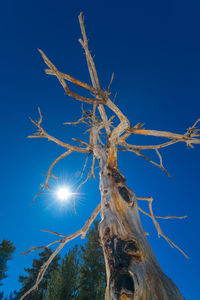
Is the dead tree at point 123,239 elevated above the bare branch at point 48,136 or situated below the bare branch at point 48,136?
below

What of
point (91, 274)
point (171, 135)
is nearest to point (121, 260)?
point (171, 135)

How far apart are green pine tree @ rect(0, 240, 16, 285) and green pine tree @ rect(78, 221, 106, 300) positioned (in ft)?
41.1

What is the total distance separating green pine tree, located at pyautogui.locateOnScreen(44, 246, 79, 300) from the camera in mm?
6391

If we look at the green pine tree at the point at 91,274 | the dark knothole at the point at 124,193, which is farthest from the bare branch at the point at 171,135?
the green pine tree at the point at 91,274

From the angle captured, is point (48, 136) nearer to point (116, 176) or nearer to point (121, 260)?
point (116, 176)

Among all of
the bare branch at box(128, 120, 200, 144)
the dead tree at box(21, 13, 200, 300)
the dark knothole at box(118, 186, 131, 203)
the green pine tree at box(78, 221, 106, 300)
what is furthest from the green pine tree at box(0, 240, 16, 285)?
the bare branch at box(128, 120, 200, 144)

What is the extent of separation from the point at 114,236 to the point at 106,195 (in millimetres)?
695

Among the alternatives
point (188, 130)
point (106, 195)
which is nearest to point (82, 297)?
point (106, 195)

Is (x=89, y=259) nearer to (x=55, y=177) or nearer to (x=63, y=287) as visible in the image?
(x=63, y=287)

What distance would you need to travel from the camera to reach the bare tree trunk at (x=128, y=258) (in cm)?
125

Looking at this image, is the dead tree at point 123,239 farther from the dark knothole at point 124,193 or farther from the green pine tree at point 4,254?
the green pine tree at point 4,254

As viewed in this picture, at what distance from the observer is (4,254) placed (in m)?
16.1

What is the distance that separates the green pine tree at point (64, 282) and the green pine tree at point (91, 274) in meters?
0.42

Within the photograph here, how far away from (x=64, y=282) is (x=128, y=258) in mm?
7869
